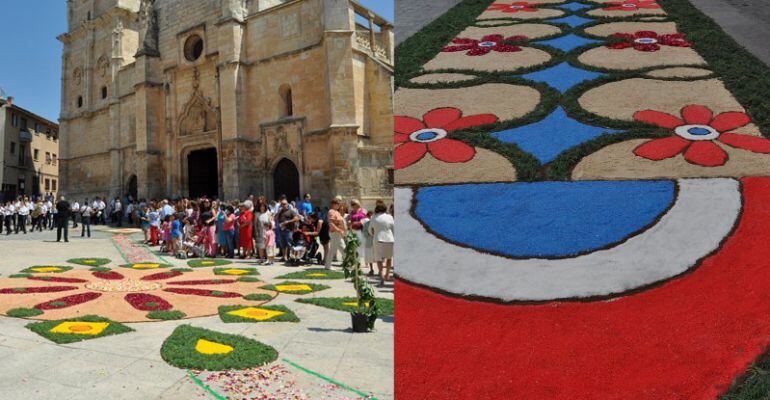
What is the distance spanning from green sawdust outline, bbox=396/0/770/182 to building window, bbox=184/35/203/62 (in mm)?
17466

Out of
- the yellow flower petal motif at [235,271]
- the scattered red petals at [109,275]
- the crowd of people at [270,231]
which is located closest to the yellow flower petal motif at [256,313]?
the crowd of people at [270,231]

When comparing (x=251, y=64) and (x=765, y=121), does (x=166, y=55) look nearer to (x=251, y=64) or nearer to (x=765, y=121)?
(x=251, y=64)

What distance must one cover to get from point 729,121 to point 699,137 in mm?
686

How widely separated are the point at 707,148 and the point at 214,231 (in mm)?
9526

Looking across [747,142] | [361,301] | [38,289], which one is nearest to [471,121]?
[361,301]

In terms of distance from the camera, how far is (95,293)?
248 inches

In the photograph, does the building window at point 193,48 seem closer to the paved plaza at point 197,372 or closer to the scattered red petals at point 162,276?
the scattered red petals at point 162,276

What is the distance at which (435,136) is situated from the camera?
4422 mm

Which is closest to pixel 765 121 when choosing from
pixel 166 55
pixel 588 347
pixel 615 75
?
pixel 615 75

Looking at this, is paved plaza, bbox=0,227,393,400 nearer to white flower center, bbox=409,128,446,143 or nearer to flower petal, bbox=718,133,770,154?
white flower center, bbox=409,128,446,143

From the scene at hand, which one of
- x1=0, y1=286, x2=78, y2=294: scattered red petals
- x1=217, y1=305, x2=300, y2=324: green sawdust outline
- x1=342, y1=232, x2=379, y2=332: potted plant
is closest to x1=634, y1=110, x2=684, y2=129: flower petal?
x1=342, y1=232, x2=379, y2=332: potted plant

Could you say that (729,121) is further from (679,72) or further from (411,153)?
(411,153)

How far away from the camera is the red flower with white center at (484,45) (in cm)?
602

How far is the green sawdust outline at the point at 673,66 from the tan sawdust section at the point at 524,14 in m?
0.15
